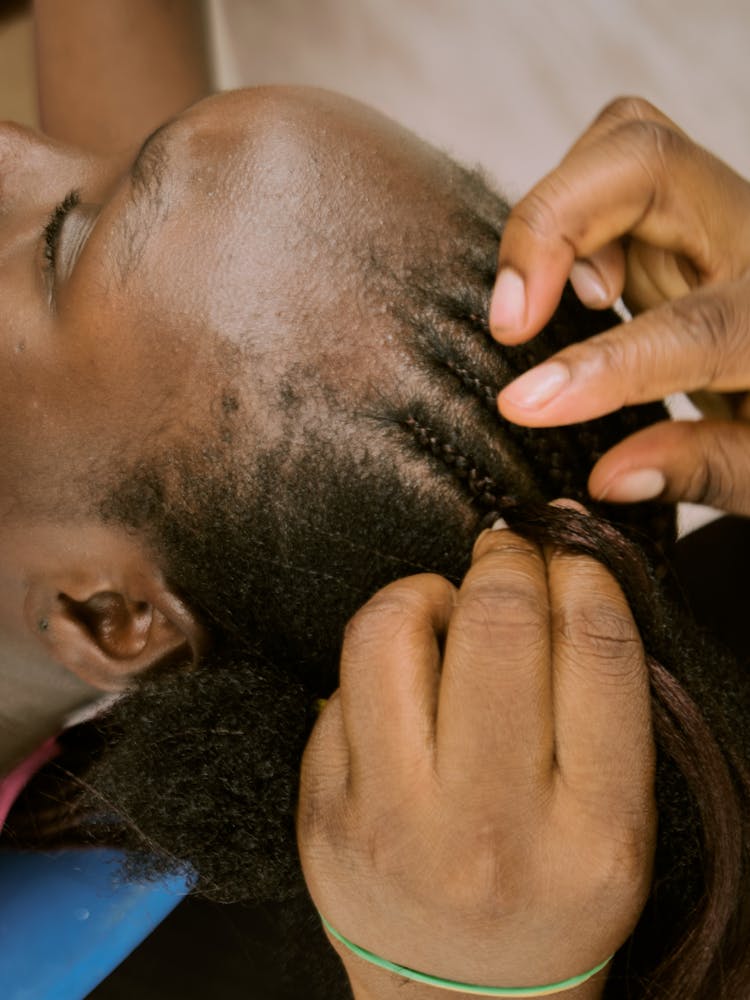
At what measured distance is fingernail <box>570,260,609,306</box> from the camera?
0.71 meters

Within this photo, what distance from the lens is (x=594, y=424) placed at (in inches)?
29.4

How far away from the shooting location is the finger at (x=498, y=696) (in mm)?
544

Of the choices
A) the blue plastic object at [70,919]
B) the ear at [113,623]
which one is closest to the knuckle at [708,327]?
the ear at [113,623]

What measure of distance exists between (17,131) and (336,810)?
76cm

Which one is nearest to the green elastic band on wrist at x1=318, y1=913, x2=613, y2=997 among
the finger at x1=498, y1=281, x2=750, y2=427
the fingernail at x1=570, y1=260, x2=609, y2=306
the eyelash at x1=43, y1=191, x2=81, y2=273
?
the finger at x1=498, y1=281, x2=750, y2=427

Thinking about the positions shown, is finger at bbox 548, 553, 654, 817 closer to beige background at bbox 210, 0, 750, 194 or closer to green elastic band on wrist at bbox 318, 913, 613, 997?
green elastic band on wrist at bbox 318, 913, 613, 997

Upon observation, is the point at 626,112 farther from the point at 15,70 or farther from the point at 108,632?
the point at 15,70

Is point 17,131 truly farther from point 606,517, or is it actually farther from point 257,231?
point 606,517

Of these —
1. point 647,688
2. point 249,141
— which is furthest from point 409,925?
point 249,141

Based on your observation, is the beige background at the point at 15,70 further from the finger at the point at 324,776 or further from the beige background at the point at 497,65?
the finger at the point at 324,776

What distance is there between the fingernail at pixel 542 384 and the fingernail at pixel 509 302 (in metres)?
0.05

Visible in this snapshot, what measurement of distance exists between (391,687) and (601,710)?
13 cm

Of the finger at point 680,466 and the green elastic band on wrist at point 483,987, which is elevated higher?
the finger at point 680,466

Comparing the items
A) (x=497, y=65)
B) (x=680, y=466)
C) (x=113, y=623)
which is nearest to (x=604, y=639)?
(x=680, y=466)
